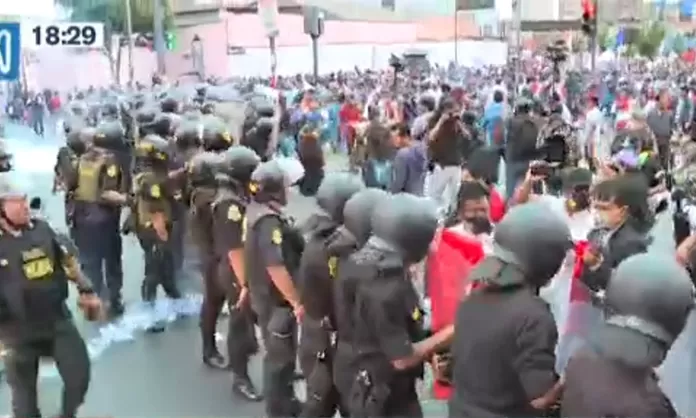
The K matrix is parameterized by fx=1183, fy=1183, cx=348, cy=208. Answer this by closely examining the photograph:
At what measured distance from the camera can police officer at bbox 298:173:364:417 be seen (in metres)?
5.33

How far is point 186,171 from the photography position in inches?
362

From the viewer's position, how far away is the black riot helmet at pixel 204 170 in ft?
26.5

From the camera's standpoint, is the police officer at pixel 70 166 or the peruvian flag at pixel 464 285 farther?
the police officer at pixel 70 166

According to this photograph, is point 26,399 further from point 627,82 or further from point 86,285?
point 627,82

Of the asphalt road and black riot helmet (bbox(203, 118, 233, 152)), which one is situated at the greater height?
black riot helmet (bbox(203, 118, 233, 152))

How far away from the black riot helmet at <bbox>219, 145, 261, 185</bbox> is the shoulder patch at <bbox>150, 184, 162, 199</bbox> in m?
1.87

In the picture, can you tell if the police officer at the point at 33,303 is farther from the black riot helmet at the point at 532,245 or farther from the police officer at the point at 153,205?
the police officer at the point at 153,205

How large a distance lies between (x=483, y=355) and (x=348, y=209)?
5.48ft

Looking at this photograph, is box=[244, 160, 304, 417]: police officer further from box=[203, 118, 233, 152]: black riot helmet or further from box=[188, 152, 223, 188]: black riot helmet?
box=[203, 118, 233, 152]: black riot helmet

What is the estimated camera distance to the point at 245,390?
7.73 meters

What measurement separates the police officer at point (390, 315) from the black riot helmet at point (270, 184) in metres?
1.58

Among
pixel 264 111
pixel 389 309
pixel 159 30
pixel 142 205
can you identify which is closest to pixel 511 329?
pixel 389 309

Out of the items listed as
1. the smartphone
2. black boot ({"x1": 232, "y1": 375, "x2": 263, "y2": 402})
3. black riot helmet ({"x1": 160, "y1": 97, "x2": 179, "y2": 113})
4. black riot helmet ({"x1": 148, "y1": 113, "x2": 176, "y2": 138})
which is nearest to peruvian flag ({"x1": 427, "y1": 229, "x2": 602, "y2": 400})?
the smartphone
